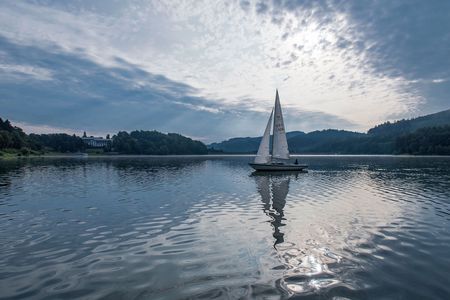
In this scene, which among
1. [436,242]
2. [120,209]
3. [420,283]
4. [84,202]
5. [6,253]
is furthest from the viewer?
[84,202]

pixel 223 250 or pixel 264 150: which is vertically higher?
pixel 264 150

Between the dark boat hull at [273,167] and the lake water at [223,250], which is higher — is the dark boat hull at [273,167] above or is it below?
above

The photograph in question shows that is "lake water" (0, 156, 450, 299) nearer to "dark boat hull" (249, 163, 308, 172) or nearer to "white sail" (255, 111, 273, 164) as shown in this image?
"dark boat hull" (249, 163, 308, 172)

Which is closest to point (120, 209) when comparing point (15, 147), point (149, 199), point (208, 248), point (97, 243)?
point (149, 199)

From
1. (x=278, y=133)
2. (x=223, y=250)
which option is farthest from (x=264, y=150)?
(x=223, y=250)

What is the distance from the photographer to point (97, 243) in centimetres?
1828

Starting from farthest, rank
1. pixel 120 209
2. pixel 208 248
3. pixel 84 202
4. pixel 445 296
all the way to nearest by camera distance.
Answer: pixel 84 202, pixel 120 209, pixel 208 248, pixel 445 296

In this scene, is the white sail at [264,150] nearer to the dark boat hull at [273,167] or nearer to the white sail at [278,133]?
the dark boat hull at [273,167]

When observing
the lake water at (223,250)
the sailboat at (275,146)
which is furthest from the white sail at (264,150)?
the lake water at (223,250)

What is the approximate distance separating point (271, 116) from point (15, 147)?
18637 cm

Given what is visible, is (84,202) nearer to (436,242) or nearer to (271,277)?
(271,277)

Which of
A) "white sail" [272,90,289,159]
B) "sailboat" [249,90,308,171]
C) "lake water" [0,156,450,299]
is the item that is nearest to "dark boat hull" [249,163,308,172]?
"sailboat" [249,90,308,171]

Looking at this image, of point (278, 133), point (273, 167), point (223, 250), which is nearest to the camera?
point (223, 250)

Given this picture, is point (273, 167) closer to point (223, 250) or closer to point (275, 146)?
point (275, 146)
